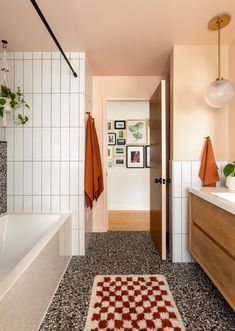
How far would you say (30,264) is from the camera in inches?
49.2

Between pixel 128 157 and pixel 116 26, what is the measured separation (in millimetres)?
2721

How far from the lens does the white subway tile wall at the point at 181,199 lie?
7.13ft

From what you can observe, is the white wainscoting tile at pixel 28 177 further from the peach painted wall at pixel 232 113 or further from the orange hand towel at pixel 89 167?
the peach painted wall at pixel 232 113

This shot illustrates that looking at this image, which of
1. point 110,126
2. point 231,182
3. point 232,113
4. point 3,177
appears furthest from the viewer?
point 110,126

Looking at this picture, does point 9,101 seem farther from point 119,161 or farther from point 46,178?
Result: point 119,161

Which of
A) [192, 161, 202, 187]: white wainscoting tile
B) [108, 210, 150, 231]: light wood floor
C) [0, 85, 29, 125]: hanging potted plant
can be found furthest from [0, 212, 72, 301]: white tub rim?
[108, 210, 150, 231]: light wood floor

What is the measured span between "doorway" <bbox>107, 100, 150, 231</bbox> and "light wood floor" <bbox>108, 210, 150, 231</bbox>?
6.5 inches

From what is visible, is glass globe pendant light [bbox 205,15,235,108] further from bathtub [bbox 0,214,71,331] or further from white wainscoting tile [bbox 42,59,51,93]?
bathtub [bbox 0,214,71,331]

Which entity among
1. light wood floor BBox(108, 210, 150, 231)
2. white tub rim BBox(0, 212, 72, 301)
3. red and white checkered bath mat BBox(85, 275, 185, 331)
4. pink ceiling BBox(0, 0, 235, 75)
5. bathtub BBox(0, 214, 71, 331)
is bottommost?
red and white checkered bath mat BBox(85, 275, 185, 331)

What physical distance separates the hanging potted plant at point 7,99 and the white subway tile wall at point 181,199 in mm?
1681

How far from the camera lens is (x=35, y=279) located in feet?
4.31

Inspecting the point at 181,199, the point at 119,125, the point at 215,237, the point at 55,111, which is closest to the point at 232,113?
the point at 181,199

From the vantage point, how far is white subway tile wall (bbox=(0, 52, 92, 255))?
7.46ft

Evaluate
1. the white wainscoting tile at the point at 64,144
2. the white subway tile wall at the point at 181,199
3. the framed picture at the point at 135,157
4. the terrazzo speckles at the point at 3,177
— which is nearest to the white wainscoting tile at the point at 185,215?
the white subway tile wall at the point at 181,199
